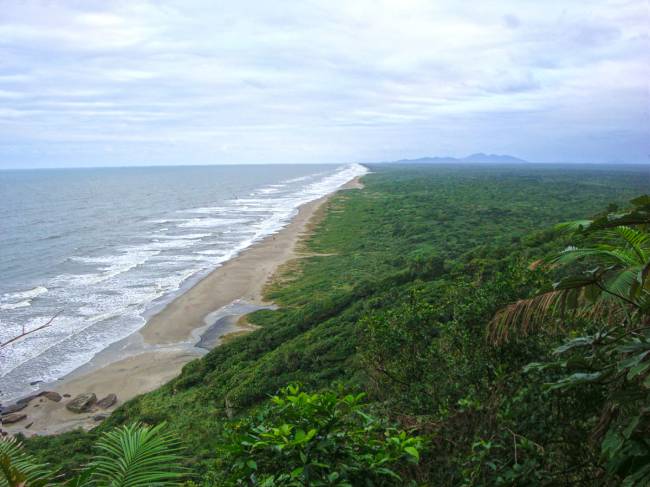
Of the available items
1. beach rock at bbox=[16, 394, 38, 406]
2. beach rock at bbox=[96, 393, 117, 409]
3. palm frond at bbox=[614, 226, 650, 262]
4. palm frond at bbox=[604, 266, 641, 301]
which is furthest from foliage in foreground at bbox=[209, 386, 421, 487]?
beach rock at bbox=[16, 394, 38, 406]

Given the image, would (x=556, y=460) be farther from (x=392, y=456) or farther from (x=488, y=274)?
(x=488, y=274)

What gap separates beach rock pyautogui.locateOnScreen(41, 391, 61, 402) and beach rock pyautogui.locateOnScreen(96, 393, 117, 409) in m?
1.47

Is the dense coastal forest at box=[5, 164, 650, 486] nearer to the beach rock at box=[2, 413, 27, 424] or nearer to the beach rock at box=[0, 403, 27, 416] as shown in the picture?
the beach rock at box=[2, 413, 27, 424]

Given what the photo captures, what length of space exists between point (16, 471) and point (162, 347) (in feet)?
69.2

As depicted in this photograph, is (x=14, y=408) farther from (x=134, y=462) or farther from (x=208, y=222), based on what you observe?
(x=208, y=222)

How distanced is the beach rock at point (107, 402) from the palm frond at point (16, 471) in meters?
15.6

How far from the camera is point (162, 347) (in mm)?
22422

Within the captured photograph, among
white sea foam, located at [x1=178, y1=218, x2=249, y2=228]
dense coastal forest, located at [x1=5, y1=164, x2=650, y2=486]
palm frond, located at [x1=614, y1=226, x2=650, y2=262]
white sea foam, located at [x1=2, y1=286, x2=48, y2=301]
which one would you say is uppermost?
palm frond, located at [x1=614, y1=226, x2=650, y2=262]

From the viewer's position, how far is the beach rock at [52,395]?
17.7 m

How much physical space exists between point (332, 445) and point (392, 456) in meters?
0.47

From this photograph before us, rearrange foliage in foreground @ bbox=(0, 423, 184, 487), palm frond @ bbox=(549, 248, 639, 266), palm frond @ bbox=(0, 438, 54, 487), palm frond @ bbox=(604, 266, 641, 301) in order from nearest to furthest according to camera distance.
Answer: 1. palm frond @ bbox=(0, 438, 54, 487)
2. foliage in foreground @ bbox=(0, 423, 184, 487)
3. palm frond @ bbox=(604, 266, 641, 301)
4. palm frond @ bbox=(549, 248, 639, 266)

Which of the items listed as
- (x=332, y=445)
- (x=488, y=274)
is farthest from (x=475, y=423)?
(x=488, y=274)

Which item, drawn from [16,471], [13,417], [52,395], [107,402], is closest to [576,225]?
[16,471]

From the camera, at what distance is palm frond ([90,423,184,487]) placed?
113 inches
